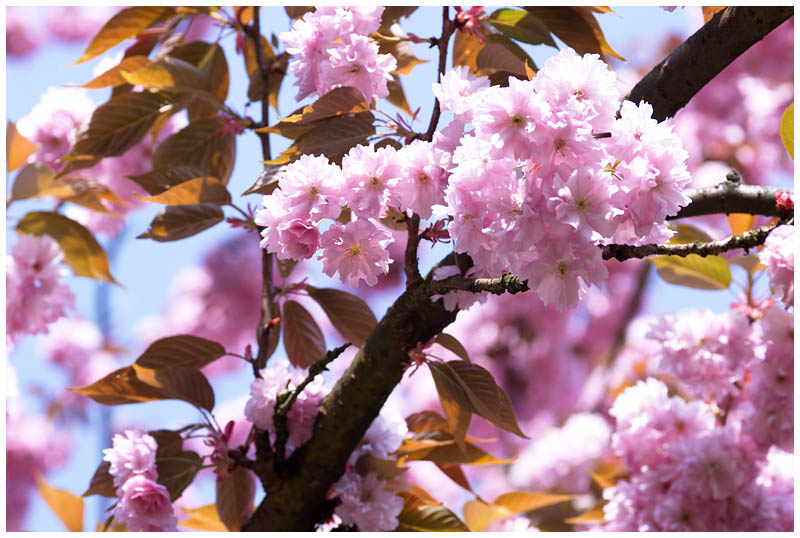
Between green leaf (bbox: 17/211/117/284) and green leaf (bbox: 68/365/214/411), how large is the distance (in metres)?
0.38

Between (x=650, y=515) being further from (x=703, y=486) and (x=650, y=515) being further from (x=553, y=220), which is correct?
(x=553, y=220)

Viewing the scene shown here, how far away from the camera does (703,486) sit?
1386mm

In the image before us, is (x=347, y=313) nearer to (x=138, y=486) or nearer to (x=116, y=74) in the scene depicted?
(x=138, y=486)

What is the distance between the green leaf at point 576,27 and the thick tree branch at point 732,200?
237 millimetres

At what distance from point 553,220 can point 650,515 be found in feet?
3.10

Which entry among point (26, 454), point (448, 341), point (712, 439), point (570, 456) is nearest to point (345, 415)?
point (448, 341)

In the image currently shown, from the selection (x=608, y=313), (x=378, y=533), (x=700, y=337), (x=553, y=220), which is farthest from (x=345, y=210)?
(x=608, y=313)

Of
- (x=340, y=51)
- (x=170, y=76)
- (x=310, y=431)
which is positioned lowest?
(x=310, y=431)

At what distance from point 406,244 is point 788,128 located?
0.62m

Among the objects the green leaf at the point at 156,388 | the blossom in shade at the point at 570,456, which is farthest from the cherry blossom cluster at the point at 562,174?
the blossom in shade at the point at 570,456

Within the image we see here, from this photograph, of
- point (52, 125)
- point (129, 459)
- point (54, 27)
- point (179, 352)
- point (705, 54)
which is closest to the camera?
point (705, 54)

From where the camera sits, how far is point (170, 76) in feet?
4.21

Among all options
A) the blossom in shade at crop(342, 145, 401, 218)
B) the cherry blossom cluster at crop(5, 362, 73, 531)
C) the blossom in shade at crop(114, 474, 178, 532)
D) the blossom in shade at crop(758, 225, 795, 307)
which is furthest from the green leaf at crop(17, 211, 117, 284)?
the cherry blossom cluster at crop(5, 362, 73, 531)

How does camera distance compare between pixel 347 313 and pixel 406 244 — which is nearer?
pixel 347 313
